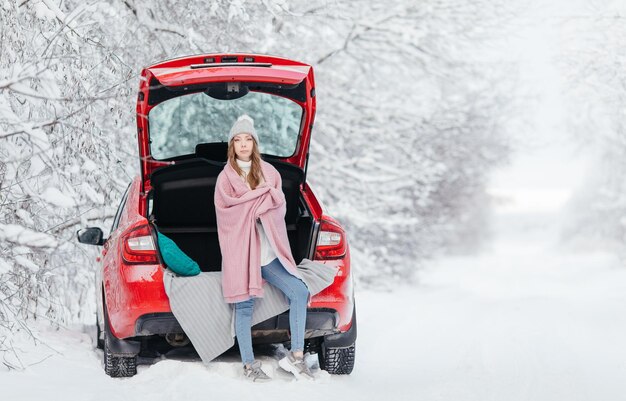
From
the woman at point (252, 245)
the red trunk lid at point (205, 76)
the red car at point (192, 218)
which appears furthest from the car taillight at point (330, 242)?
the red trunk lid at point (205, 76)

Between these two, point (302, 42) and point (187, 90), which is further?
point (302, 42)

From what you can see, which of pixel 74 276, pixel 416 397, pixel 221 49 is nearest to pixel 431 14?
pixel 221 49

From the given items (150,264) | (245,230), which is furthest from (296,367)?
(150,264)

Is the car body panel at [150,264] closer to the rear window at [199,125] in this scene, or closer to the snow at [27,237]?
the rear window at [199,125]

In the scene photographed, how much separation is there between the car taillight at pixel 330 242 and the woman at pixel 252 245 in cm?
21

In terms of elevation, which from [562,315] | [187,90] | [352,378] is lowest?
[562,315]

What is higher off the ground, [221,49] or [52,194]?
[221,49]

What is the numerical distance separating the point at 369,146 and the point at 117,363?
10912mm

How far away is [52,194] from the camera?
5000mm

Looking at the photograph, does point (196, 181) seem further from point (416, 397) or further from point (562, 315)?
point (562, 315)

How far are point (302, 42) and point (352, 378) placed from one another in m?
8.60

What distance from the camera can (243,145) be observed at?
6117 mm

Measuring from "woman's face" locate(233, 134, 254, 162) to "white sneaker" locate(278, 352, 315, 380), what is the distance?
4.48 feet

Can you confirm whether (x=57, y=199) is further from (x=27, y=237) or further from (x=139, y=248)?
(x=139, y=248)
